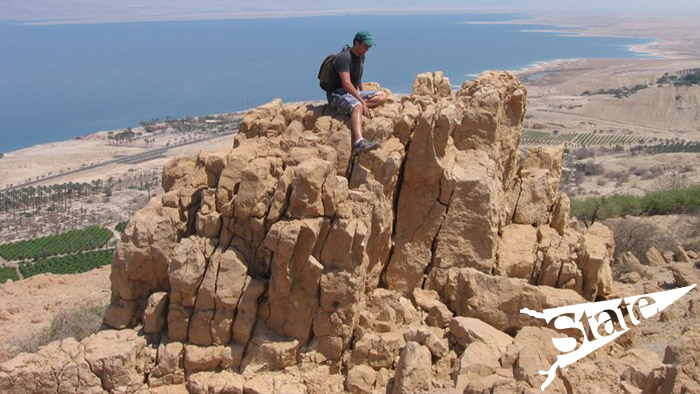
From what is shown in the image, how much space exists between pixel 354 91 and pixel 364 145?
1.01 meters

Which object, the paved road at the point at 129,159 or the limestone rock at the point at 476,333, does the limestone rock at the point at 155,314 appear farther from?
the paved road at the point at 129,159

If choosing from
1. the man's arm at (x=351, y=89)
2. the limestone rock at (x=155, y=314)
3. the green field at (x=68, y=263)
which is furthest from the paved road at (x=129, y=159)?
the man's arm at (x=351, y=89)

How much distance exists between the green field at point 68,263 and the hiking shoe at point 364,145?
1322 inches

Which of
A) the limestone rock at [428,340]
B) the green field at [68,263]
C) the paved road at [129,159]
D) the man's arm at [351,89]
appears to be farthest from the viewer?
the paved road at [129,159]

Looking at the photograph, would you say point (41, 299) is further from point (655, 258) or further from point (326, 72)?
point (655, 258)

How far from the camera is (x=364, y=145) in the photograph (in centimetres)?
930

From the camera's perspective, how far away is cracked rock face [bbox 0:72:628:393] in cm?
827

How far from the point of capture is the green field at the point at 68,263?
40438 mm

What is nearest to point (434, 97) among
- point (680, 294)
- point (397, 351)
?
point (397, 351)

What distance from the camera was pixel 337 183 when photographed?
28.1 feet

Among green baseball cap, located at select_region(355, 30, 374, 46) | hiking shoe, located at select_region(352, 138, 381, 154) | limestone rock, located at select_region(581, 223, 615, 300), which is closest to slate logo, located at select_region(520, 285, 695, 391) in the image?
limestone rock, located at select_region(581, 223, 615, 300)

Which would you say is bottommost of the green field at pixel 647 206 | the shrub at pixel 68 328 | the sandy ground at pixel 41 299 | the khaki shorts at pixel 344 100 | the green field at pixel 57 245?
the green field at pixel 57 245

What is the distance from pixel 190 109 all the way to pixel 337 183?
393ft

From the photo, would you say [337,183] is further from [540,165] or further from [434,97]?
[540,165]
